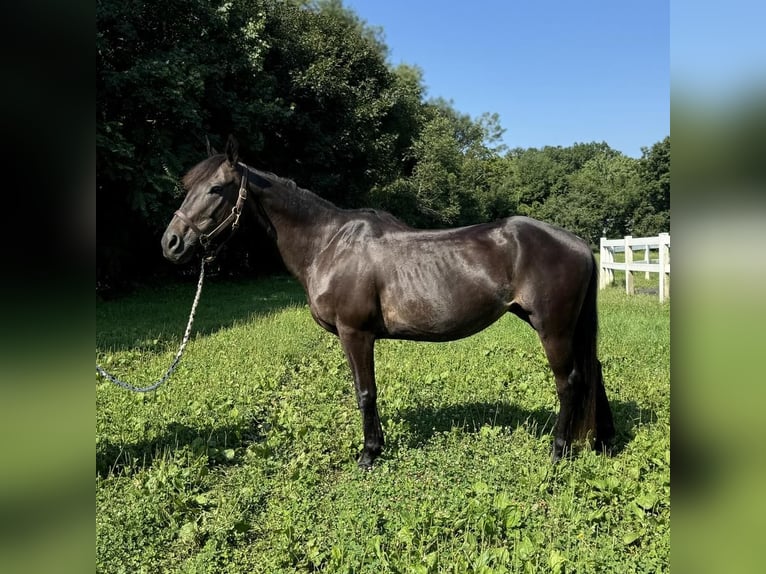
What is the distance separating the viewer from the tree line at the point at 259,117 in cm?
1123

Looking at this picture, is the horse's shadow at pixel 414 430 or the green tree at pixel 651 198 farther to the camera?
the green tree at pixel 651 198

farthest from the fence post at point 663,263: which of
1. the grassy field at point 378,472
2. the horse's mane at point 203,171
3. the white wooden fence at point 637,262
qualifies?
the horse's mane at point 203,171

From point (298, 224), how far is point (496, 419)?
102 inches

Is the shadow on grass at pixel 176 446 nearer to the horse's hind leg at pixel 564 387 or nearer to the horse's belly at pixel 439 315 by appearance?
the horse's belly at pixel 439 315

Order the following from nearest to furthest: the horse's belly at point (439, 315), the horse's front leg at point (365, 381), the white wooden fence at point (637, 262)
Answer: the horse's belly at point (439, 315) → the horse's front leg at point (365, 381) → the white wooden fence at point (637, 262)

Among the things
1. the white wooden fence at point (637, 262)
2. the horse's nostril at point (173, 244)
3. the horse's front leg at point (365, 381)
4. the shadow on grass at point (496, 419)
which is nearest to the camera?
the horse's nostril at point (173, 244)

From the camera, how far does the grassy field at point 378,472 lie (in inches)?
105

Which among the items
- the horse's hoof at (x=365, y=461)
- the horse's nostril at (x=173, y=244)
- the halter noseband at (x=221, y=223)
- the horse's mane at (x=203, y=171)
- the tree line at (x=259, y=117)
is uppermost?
the tree line at (x=259, y=117)

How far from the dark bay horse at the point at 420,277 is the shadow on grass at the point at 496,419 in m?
0.40

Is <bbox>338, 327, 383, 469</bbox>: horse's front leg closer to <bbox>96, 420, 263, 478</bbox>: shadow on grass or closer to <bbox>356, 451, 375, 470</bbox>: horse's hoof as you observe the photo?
<bbox>356, 451, 375, 470</bbox>: horse's hoof

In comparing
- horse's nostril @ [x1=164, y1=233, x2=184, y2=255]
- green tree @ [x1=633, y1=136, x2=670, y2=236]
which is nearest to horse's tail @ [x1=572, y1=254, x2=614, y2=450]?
horse's nostril @ [x1=164, y1=233, x2=184, y2=255]

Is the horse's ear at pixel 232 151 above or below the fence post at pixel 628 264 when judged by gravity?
above
